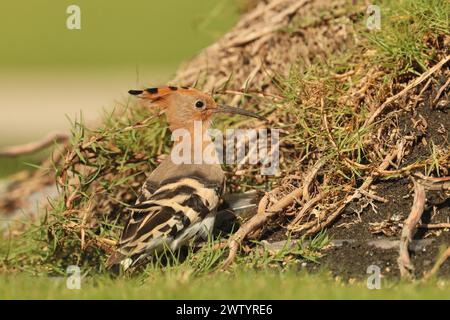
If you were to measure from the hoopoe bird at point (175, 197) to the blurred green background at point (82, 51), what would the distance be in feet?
37.5

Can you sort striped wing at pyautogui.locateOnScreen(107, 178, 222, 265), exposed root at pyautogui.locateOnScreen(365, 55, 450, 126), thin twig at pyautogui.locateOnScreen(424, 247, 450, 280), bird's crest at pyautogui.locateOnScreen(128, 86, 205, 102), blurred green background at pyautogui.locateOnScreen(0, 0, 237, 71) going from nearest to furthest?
thin twig at pyautogui.locateOnScreen(424, 247, 450, 280)
striped wing at pyautogui.locateOnScreen(107, 178, 222, 265)
exposed root at pyautogui.locateOnScreen(365, 55, 450, 126)
bird's crest at pyautogui.locateOnScreen(128, 86, 205, 102)
blurred green background at pyautogui.locateOnScreen(0, 0, 237, 71)

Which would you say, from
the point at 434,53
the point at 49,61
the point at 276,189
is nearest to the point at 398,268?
the point at 276,189

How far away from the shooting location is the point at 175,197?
20.0 feet

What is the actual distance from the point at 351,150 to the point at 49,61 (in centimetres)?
2557

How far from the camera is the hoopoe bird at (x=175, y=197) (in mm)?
5859

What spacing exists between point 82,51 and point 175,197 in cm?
2699

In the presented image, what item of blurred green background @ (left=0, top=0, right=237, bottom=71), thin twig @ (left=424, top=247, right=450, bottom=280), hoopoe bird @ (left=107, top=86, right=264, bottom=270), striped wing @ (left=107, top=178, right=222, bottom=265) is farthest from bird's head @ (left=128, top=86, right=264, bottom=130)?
blurred green background @ (left=0, top=0, right=237, bottom=71)

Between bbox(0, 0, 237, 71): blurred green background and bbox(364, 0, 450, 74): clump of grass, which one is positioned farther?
bbox(0, 0, 237, 71): blurred green background

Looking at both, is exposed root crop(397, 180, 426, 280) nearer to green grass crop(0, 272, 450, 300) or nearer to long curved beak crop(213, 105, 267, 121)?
green grass crop(0, 272, 450, 300)

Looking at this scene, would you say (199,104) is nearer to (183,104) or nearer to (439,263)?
(183,104)

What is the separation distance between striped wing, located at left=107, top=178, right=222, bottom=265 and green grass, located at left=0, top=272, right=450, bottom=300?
0.25 metres

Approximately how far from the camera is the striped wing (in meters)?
5.84

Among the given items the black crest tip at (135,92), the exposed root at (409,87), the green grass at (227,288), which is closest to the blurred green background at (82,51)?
the black crest tip at (135,92)

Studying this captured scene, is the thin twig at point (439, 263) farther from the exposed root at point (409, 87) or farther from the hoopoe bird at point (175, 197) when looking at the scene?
the hoopoe bird at point (175, 197)
